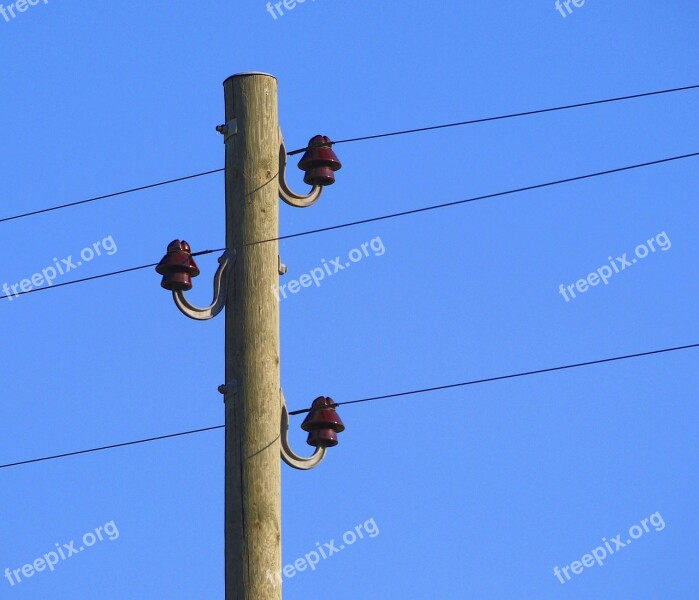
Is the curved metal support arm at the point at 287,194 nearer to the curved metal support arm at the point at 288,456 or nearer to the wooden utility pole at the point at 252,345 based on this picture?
the wooden utility pole at the point at 252,345

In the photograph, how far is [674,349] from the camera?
8359 mm

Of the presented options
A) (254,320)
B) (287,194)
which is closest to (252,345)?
(254,320)

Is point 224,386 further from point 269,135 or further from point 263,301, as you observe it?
point 269,135

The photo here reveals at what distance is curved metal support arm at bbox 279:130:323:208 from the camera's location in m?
7.54

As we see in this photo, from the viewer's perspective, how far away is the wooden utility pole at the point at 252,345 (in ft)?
22.3

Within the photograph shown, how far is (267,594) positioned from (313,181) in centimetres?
247

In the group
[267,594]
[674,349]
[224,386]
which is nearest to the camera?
[267,594]

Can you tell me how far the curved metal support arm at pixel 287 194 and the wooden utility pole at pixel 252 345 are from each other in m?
0.06

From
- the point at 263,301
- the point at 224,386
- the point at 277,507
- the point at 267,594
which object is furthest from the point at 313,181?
the point at 267,594

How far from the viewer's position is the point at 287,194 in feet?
24.8

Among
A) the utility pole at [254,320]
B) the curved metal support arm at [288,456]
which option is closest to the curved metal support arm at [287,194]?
the utility pole at [254,320]

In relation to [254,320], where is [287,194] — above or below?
above

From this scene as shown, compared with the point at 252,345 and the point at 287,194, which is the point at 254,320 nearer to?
the point at 252,345

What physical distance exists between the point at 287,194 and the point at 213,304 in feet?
2.71
